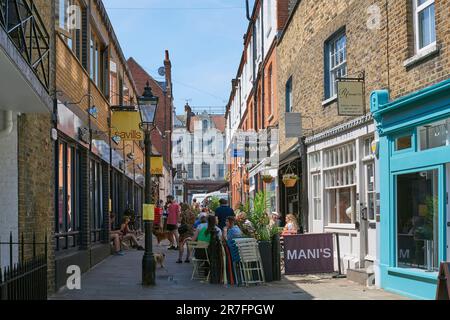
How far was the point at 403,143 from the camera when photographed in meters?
10.8

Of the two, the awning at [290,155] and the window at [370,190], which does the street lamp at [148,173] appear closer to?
the window at [370,190]

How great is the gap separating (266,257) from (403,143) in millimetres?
3689

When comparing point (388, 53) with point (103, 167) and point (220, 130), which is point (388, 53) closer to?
point (103, 167)

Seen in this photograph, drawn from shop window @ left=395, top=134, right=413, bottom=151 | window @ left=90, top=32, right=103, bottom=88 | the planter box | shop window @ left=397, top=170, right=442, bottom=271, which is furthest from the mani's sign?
window @ left=90, top=32, right=103, bottom=88

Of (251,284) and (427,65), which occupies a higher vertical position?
(427,65)

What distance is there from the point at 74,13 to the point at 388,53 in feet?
22.7

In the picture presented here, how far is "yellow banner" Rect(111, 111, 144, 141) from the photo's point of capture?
1908cm

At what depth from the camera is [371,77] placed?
40.1 ft

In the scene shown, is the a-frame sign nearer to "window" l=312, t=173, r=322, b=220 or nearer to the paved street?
the paved street

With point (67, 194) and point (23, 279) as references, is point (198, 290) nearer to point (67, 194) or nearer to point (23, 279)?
point (67, 194)

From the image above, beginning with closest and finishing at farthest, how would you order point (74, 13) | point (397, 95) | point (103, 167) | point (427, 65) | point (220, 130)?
point (427, 65) < point (397, 95) < point (74, 13) < point (103, 167) < point (220, 130)

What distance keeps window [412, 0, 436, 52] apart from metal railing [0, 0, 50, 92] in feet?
19.1

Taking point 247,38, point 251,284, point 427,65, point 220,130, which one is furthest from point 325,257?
point 220,130

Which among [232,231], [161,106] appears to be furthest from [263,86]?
[161,106]
